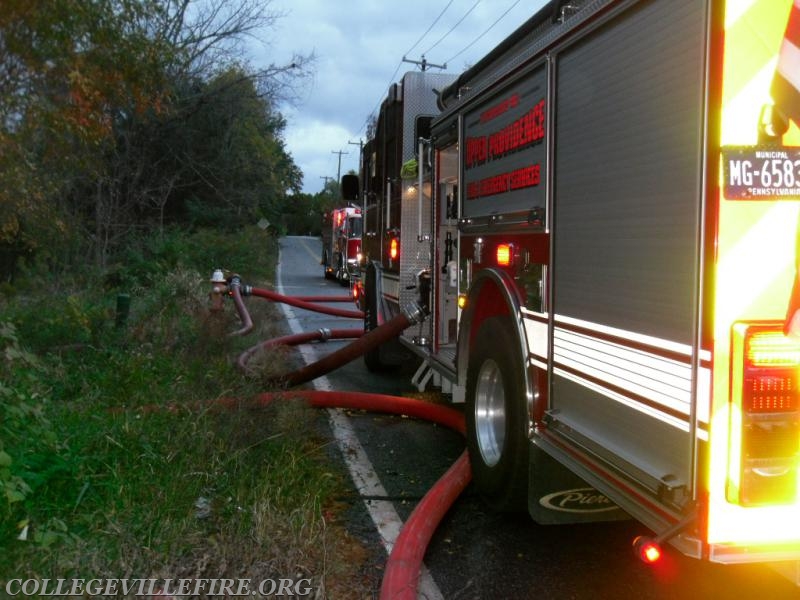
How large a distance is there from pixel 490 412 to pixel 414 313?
204 cm

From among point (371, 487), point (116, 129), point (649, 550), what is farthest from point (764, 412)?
point (116, 129)

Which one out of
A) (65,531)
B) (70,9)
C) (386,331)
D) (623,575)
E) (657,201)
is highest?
(70,9)

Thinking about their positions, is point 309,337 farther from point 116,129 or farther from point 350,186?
point 116,129

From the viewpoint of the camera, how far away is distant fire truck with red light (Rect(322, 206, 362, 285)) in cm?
2606

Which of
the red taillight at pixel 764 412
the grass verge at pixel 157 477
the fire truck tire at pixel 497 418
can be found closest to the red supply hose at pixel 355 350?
the grass verge at pixel 157 477

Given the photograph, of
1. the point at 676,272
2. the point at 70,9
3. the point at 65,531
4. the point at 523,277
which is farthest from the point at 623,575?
the point at 70,9

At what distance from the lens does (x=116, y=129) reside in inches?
821

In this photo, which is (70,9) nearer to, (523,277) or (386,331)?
(386,331)

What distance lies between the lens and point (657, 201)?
8.38 ft

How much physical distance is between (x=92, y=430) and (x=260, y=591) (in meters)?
2.04

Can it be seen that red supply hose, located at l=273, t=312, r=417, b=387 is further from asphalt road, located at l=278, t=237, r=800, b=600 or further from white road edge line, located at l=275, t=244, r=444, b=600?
asphalt road, located at l=278, t=237, r=800, b=600

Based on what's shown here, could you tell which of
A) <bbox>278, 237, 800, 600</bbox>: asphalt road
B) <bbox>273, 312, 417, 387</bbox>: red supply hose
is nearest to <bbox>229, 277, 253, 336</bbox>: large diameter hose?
<bbox>273, 312, 417, 387</bbox>: red supply hose

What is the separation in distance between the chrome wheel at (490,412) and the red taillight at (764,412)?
6.46 ft

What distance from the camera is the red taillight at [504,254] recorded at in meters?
3.99
